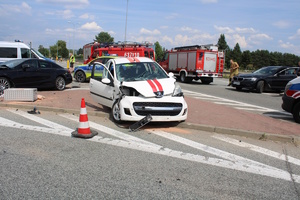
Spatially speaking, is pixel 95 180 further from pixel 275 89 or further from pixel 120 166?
pixel 275 89

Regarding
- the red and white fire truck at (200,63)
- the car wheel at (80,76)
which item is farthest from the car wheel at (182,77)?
the car wheel at (80,76)

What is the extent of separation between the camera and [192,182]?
3826 mm

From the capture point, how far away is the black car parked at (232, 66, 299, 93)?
618 inches

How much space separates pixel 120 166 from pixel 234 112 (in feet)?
18.2

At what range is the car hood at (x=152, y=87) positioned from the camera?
6.47m

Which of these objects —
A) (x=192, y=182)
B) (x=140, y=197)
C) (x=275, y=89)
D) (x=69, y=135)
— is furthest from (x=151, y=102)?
(x=275, y=89)

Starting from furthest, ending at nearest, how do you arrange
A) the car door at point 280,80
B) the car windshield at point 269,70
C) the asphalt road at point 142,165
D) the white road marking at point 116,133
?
the car windshield at point 269,70
the car door at point 280,80
the white road marking at point 116,133
the asphalt road at point 142,165

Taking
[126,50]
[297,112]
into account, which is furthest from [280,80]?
[126,50]

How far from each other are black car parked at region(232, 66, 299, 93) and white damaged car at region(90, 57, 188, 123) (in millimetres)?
9625

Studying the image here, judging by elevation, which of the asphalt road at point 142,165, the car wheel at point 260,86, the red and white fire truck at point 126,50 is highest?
the red and white fire truck at point 126,50

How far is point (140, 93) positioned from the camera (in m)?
6.45

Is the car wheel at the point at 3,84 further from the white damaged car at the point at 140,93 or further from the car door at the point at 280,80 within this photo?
the car door at the point at 280,80

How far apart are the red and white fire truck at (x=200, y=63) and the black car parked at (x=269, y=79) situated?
4.81 m

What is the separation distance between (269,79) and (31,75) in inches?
491
